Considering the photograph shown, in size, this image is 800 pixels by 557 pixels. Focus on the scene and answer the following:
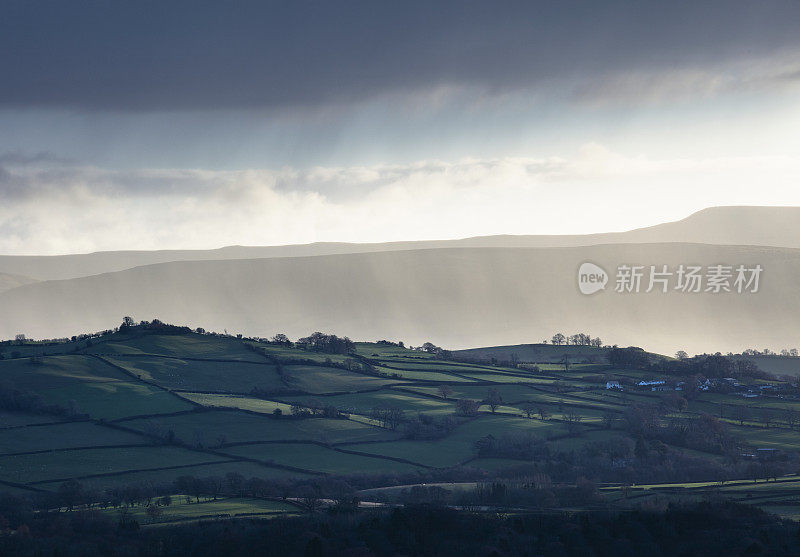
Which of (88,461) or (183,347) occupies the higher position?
(183,347)

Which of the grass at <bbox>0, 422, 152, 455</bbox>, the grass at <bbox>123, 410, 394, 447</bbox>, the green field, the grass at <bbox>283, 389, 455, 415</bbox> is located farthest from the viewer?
the grass at <bbox>283, 389, 455, 415</bbox>

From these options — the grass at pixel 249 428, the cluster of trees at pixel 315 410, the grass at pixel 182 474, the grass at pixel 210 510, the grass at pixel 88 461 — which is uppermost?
the cluster of trees at pixel 315 410

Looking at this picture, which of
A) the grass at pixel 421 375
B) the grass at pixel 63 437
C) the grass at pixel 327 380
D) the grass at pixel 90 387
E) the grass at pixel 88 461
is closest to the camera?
the grass at pixel 88 461

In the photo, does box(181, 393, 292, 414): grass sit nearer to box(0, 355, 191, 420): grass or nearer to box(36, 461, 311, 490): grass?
box(0, 355, 191, 420): grass

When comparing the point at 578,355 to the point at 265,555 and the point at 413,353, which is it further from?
the point at 265,555

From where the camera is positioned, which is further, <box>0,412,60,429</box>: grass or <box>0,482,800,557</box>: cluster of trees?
<box>0,412,60,429</box>: grass

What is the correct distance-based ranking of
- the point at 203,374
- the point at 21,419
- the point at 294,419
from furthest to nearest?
the point at 203,374
the point at 294,419
the point at 21,419

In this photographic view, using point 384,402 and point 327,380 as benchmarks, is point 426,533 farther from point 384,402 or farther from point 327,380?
point 327,380

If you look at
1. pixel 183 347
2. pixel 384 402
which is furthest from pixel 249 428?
pixel 183 347

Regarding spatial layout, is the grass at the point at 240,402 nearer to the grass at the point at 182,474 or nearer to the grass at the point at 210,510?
the grass at the point at 182,474

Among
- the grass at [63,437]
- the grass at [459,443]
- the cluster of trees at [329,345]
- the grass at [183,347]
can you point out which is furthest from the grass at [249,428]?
the cluster of trees at [329,345]

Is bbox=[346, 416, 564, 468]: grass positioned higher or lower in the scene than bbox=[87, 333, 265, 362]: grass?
lower

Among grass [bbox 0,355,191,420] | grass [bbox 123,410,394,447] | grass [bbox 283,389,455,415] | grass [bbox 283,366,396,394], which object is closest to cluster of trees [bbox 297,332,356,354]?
grass [bbox 283,366,396,394]

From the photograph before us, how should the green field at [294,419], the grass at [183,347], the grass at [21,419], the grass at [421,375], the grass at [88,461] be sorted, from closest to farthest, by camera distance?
1. the grass at [88,461]
2. the green field at [294,419]
3. the grass at [21,419]
4. the grass at [421,375]
5. the grass at [183,347]
